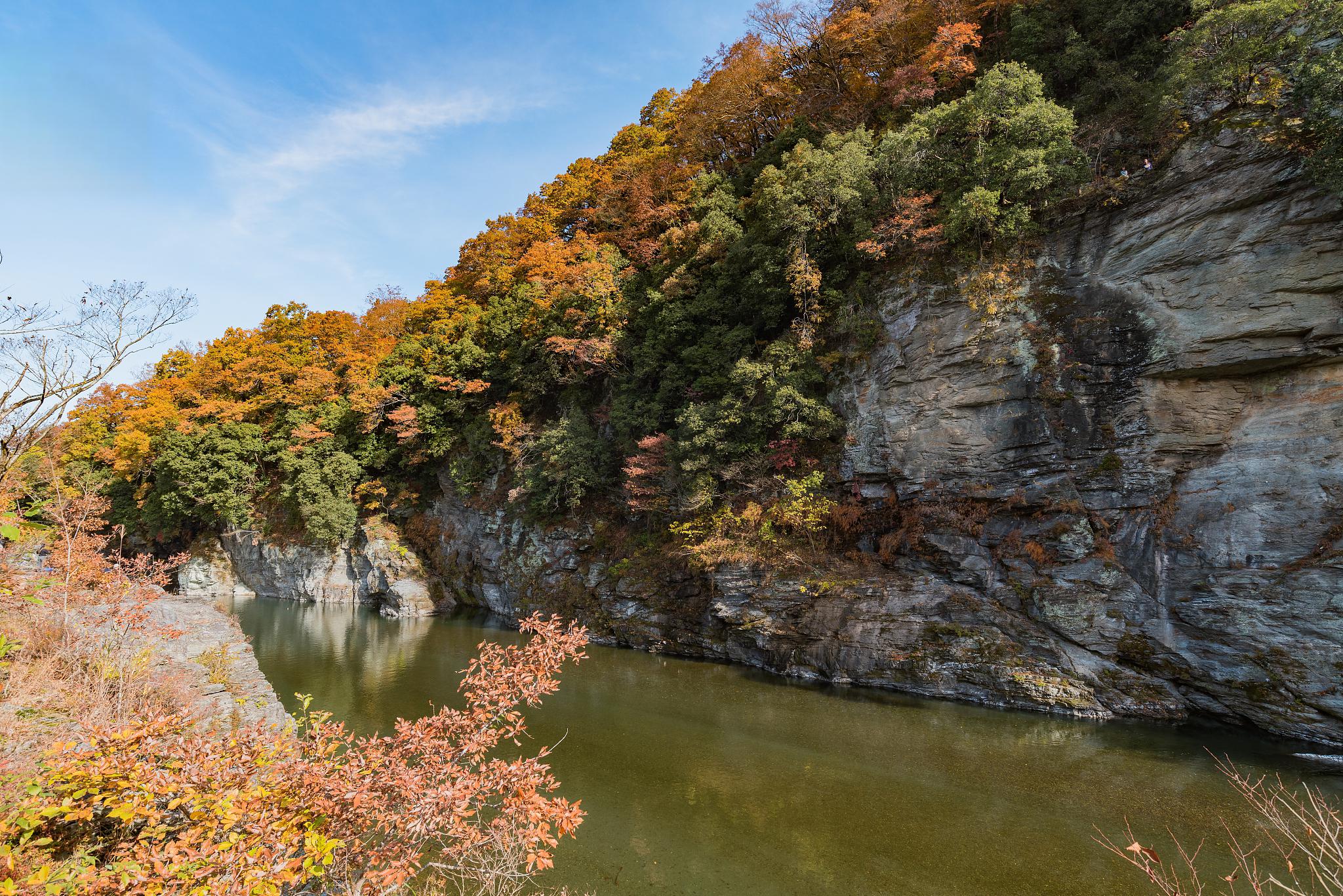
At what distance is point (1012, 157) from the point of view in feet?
36.3

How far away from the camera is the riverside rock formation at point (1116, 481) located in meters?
8.70

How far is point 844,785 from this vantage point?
7809mm

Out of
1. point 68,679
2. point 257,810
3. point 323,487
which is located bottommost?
point 68,679

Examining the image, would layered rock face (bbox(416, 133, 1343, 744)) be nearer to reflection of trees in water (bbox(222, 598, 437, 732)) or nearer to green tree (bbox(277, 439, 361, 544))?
reflection of trees in water (bbox(222, 598, 437, 732))

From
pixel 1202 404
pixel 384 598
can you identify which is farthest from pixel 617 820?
pixel 384 598

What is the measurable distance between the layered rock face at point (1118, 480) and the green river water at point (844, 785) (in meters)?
0.98

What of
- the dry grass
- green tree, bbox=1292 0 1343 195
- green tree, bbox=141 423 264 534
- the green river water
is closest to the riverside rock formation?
green tree, bbox=1292 0 1343 195

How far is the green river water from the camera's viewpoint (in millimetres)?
6020

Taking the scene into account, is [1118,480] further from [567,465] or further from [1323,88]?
[567,465]

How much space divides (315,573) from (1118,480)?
28.6 meters

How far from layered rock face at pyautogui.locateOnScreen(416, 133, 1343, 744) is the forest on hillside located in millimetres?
793

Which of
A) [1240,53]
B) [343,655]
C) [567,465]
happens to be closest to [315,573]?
[343,655]

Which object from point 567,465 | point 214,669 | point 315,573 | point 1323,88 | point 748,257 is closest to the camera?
point 1323,88

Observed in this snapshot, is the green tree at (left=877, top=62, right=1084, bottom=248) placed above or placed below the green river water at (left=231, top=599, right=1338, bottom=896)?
above
